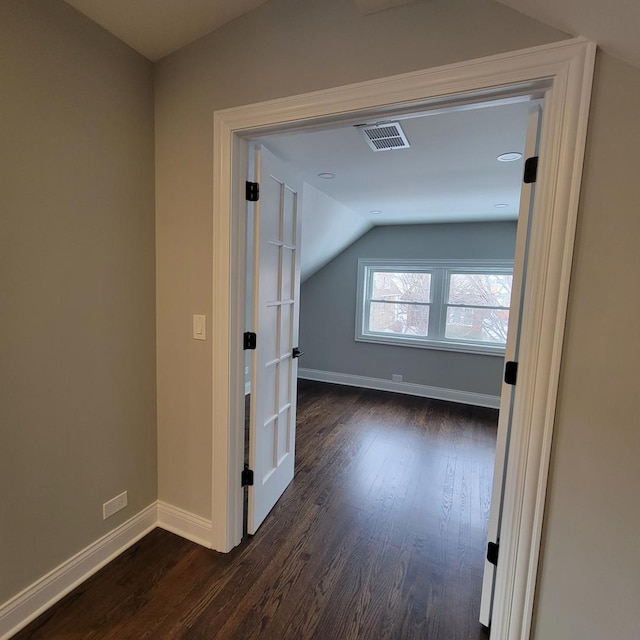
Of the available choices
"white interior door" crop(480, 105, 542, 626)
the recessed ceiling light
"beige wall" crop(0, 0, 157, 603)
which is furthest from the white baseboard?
"beige wall" crop(0, 0, 157, 603)

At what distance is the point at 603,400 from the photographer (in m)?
1.09

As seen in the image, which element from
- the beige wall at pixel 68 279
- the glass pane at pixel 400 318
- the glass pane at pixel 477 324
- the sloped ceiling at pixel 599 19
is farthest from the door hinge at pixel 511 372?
the glass pane at pixel 400 318

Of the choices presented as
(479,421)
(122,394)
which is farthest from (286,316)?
(479,421)

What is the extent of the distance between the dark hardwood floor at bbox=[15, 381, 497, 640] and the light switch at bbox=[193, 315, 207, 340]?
3.72 feet

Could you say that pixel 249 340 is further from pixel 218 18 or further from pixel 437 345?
pixel 437 345

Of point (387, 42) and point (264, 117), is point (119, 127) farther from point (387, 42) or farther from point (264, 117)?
point (387, 42)

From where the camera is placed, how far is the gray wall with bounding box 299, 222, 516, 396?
14.1ft

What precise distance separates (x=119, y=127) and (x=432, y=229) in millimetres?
3809

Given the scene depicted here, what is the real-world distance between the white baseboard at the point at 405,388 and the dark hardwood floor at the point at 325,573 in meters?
1.79

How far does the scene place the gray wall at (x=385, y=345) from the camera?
4.30m

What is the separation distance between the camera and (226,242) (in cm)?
164

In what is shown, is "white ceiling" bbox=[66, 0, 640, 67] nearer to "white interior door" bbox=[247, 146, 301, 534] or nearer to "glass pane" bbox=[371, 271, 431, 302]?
"white interior door" bbox=[247, 146, 301, 534]

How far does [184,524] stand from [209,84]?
7.54 ft

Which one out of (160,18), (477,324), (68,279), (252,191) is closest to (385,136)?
(252,191)
